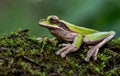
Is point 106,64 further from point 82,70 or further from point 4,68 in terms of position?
point 4,68

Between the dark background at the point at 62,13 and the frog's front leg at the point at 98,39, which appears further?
the dark background at the point at 62,13

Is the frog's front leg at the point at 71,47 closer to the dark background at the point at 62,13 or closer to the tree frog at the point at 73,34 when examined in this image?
the tree frog at the point at 73,34

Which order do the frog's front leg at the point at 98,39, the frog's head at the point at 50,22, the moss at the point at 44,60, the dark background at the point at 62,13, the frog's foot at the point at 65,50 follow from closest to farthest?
1. the moss at the point at 44,60
2. the frog's foot at the point at 65,50
3. the frog's front leg at the point at 98,39
4. the frog's head at the point at 50,22
5. the dark background at the point at 62,13

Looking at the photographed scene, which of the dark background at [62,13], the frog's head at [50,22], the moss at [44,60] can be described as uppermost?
the dark background at [62,13]

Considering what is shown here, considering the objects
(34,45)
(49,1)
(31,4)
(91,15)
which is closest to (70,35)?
(34,45)

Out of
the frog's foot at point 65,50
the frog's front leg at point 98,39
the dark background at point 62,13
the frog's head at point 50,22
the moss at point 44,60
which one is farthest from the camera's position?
the dark background at point 62,13

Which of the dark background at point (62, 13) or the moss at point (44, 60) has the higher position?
the dark background at point (62, 13)

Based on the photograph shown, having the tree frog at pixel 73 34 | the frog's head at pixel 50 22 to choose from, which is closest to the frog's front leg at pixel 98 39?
the tree frog at pixel 73 34

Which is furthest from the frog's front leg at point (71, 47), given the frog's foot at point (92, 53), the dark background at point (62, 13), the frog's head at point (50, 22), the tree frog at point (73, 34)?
the dark background at point (62, 13)
